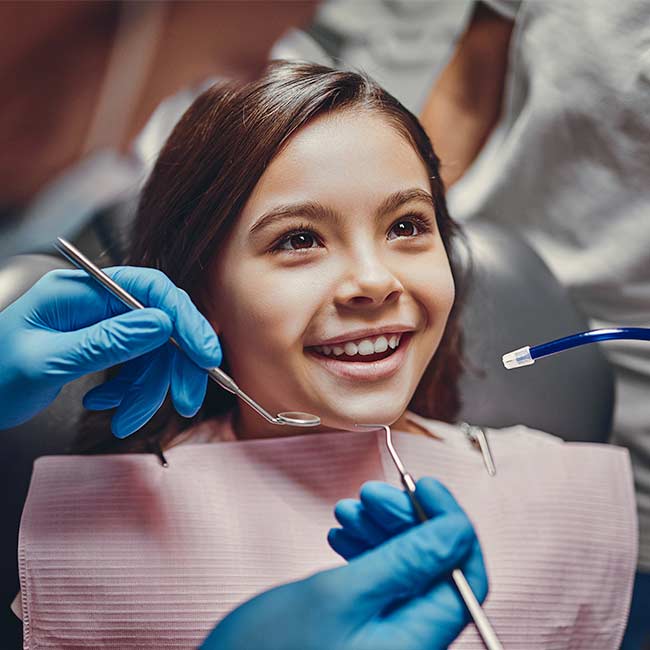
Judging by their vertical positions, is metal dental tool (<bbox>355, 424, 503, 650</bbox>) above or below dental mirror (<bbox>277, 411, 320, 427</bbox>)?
below

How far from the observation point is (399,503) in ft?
2.27

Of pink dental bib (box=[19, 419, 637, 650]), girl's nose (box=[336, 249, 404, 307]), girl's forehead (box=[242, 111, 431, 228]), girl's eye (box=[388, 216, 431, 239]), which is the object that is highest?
girl's forehead (box=[242, 111, 431, 228])

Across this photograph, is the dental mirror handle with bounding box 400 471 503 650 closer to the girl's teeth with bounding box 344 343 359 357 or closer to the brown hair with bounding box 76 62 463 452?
the girl's teeth with bounding box 344 343 359 357

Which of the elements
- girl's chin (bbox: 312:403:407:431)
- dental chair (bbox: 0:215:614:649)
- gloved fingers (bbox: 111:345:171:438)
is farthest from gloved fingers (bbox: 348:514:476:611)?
dental chair (bbox: 0:215:614:649)

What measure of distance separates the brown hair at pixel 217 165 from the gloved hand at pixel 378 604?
0.31m

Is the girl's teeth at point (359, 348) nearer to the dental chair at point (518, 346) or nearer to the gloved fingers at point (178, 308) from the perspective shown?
the gloved fingers at point (178, 308)

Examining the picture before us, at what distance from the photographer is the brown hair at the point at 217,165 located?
82 centimetres

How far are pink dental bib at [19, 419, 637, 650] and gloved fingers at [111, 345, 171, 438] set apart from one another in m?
0.05

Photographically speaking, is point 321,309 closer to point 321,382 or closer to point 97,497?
point 321,382

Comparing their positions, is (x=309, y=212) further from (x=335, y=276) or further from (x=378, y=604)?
(x=378, y=604)

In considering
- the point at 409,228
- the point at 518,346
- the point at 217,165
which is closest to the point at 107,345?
the point at 217,165

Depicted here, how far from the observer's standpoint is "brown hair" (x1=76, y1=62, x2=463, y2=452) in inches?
32.1

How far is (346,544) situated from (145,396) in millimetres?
246

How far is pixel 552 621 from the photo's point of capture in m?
0.86
